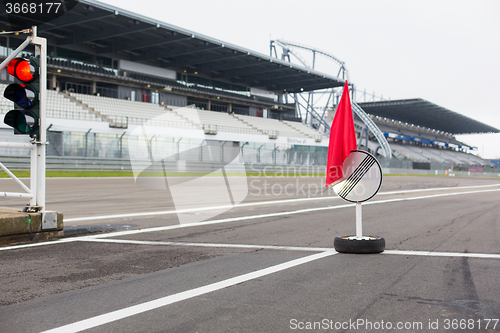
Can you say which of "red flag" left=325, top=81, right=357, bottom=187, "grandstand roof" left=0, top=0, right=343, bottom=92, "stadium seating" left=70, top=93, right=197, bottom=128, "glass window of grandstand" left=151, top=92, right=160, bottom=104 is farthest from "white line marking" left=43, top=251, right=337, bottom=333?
"glass window of grandstand" left=151, top=92, right=160, bottom=104

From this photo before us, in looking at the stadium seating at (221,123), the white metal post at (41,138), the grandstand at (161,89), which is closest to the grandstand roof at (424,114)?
the grandstand at (161,89)

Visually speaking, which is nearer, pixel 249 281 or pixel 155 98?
pixel 249 281

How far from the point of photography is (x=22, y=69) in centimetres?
643

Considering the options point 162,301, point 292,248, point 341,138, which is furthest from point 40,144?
point 341,138

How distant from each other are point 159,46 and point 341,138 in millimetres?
43645

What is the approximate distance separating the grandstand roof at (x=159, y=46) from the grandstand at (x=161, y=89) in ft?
0.33

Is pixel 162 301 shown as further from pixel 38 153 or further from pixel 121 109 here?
pixel 121 109

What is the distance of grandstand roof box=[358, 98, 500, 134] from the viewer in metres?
73.4

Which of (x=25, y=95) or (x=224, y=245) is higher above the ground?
(x=25, y=95)

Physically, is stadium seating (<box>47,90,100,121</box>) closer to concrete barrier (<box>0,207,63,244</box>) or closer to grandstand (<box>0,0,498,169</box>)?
grandstand (<box>0,0,498,169</box>)

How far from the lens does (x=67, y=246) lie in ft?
19.7

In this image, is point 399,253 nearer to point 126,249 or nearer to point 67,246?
point 126,249

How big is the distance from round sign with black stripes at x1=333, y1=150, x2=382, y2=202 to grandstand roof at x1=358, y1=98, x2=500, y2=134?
69.9 metres

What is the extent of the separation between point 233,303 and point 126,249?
284 centimetres
